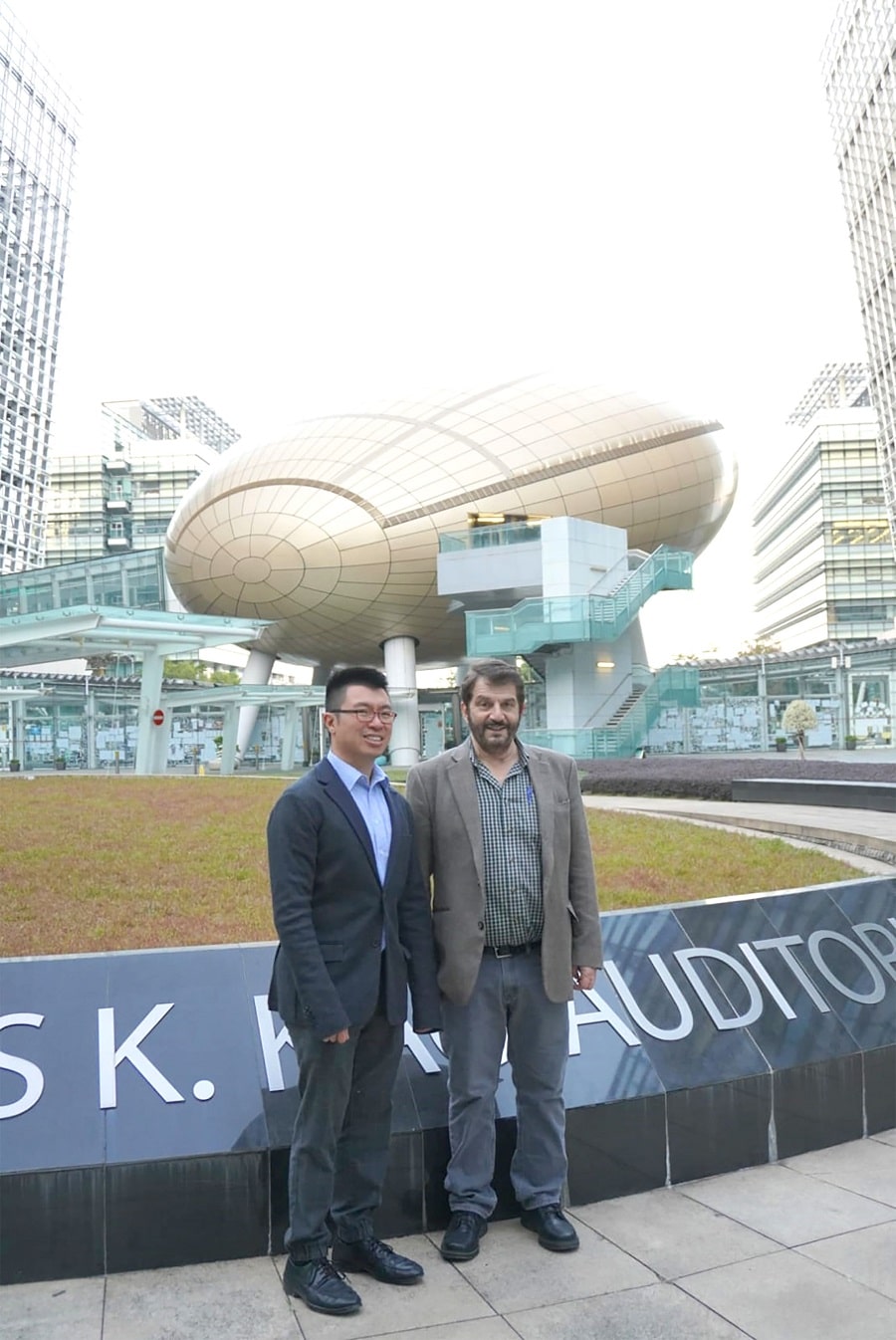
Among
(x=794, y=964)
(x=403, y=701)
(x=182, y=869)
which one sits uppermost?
(x=403, y=701)

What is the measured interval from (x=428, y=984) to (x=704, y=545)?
162 ft

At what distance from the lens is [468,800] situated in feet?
13.5

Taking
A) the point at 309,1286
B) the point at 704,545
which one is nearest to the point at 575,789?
the point at 309,1286

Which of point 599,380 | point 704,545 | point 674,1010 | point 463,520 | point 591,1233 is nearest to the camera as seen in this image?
point 591,1233

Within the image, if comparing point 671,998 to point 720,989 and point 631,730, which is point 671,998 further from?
point 631,730

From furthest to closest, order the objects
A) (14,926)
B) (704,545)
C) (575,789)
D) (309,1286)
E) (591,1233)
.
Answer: (704,545)
(14,926)
(575,789)
(591,1233)
(309,1286)

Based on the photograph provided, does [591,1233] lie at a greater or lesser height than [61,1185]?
lesser

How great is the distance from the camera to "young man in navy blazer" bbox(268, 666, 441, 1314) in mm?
3506

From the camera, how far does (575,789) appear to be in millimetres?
4320

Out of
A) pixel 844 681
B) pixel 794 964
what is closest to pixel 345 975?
pixel 794 964

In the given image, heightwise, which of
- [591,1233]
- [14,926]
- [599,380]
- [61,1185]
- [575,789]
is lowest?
[591,1233]

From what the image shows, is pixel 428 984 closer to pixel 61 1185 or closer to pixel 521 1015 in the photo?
pixel 521 1015

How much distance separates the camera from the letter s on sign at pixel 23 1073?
3.86m

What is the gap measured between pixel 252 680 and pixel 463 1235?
47577 millimetres
